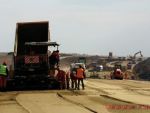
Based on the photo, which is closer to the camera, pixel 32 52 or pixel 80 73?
pixel 80 73

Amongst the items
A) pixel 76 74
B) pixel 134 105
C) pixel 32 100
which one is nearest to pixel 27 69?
pixel 76 74

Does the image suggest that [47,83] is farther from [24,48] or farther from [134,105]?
[134,105]

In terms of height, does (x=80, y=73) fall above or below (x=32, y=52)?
below

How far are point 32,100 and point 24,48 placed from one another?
9.10 meters

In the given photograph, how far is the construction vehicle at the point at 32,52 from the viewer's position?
3280cm

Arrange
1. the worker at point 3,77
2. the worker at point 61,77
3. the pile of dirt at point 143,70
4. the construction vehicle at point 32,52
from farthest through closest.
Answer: the pile of dirt at point 143,70
the worker at point 61,77
the construction vehicle at point 32,52
the worker at point 3,77

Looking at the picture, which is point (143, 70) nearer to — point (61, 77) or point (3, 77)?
point (61, 77)

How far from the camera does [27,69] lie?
108 ft

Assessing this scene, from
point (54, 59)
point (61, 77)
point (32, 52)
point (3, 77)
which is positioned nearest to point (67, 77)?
point (61, 77)

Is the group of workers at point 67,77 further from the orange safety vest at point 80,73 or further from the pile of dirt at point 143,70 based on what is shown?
the pile of dirt at point 143,70

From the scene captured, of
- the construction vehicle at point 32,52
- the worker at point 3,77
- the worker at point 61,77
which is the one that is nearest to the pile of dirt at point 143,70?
the construction vehicle at point 32,52

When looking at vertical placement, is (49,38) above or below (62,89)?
above

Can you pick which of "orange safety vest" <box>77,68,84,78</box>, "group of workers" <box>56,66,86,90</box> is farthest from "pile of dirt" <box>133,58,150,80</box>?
Answer: "orange safety vest" <box>77,68,84,78</box>

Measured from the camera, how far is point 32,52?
110 feet
